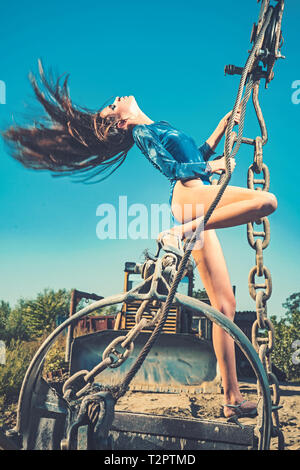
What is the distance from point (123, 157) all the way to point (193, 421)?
5.11ft

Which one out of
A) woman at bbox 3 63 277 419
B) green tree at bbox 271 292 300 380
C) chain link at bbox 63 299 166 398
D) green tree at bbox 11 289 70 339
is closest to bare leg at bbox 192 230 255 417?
woman at bbox 3 63 277 419

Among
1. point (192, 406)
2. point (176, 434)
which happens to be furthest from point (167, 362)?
point (176, 434)

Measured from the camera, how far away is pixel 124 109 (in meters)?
2.20

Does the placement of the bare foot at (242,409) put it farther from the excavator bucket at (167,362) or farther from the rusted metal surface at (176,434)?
the excavator bucket at (167,362)

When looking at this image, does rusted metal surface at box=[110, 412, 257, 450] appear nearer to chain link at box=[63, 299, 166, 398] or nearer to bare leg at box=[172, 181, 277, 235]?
chain link at box=[63, 299, 166, 398]

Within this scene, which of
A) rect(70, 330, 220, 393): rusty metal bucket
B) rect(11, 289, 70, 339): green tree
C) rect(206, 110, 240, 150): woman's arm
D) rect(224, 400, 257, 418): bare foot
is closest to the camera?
rect(224, 400, 257, 418): bare foot

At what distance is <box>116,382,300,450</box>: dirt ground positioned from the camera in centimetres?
269

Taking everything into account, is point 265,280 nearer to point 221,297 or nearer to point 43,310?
point 221,297

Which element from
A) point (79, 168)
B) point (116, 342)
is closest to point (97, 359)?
point (79, 168)

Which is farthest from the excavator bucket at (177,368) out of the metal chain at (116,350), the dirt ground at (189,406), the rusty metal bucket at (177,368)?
the metal chain at (116,350)

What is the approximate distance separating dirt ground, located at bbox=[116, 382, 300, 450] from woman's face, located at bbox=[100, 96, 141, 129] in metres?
2.14
